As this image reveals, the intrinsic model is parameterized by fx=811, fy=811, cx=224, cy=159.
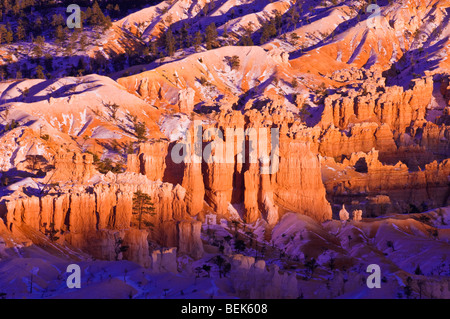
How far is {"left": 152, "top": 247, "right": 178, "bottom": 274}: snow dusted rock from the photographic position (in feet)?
178

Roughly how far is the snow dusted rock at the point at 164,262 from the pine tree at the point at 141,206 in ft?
36.4

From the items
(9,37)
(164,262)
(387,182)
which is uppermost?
(9,37)

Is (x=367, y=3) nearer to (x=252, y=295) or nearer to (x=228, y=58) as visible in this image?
(x=228, y=58)

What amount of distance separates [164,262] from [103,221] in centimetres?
1020

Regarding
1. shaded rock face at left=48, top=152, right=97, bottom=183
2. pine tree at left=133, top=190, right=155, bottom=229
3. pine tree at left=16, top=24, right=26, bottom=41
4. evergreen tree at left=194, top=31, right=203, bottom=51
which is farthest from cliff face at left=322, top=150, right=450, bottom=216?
pine tree at left=16, top=24, right=26, bottom=41

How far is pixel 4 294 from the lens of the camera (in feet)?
154

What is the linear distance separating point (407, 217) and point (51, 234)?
37.8 metres

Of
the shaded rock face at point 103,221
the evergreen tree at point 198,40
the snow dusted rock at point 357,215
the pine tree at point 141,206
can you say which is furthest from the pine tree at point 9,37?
the pine tree at point 141,206

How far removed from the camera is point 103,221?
63094mm

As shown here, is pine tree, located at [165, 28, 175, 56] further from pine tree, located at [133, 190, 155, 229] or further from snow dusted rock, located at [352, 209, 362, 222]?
pine tree, located at [133, 190, 155, 229]

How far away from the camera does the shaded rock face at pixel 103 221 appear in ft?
196

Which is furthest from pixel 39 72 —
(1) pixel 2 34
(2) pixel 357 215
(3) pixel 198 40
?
(2) pixel 357 215

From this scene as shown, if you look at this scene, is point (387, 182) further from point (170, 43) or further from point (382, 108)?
point (170, 43)

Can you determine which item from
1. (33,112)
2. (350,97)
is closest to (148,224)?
(33,112)
